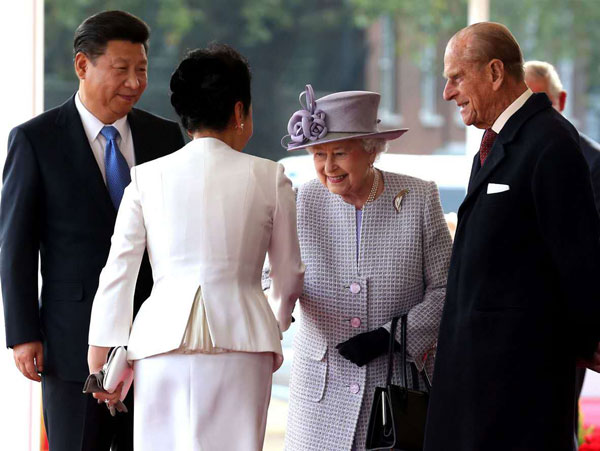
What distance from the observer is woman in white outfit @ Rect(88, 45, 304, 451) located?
2.33m

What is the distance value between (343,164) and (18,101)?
6.56 ft

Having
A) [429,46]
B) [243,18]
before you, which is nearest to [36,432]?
[243,18]

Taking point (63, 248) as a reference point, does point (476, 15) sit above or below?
Answer: above

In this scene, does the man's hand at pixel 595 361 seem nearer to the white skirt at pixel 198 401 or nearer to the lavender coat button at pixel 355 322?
the lavender coat button at pixel 355 322

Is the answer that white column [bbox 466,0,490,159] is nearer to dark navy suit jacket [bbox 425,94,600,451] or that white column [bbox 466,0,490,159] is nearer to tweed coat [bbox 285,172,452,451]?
tweed coat [bbox 285,172,452,451]

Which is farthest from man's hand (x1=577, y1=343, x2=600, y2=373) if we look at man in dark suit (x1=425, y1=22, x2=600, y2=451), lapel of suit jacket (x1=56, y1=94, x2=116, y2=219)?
lapel of suit jacket (x1=56, y1=94, x2=116, y2=219)

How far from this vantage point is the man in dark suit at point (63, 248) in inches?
110

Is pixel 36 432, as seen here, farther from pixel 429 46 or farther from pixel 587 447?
pixel 429 46

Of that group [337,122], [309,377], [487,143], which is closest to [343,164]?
[337,122]

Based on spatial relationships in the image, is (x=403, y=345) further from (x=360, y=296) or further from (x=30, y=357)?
(x=30, y=357)

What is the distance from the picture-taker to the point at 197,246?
7.64 ft

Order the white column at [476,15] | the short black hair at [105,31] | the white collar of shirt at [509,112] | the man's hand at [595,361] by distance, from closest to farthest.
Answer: the man's hand at [595,361], the white collar of shirt at [509,112], the short black hair at [105,31], the white column at [476,15]

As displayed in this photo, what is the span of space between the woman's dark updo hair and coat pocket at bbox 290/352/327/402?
2.61 feet

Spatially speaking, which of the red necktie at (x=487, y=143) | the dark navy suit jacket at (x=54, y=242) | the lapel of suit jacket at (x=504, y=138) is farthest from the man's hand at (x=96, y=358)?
the red necktie at (x=487, y=143)
